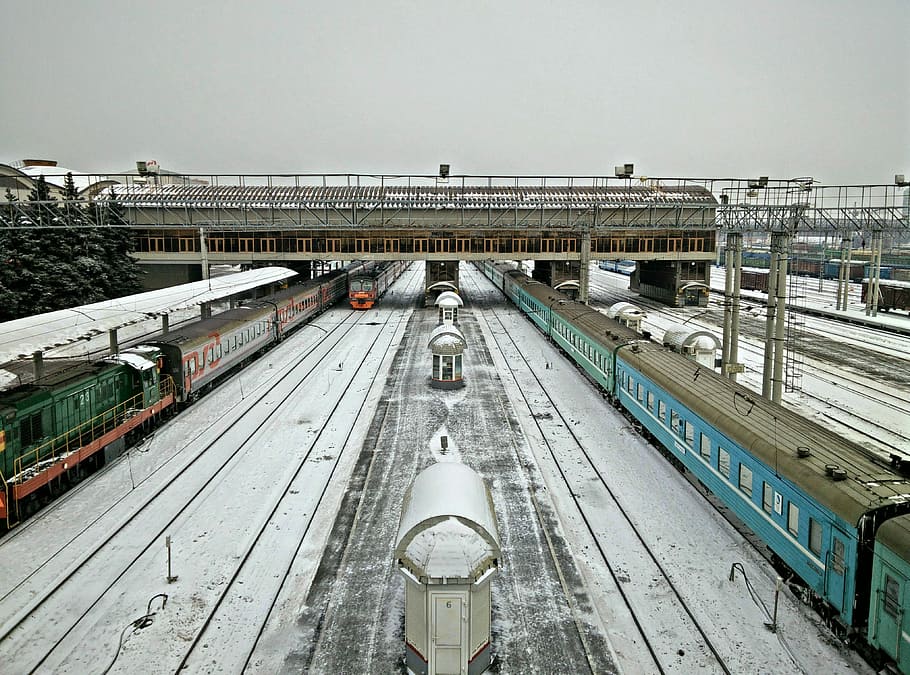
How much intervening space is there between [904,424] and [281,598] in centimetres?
2387

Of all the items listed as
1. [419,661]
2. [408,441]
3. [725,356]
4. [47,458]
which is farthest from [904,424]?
[47,458]

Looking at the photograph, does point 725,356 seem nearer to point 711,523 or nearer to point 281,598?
point 711,523

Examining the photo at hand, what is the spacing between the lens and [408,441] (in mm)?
22000

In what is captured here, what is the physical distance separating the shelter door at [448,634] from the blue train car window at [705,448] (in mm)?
8872

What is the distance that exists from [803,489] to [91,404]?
1946cm

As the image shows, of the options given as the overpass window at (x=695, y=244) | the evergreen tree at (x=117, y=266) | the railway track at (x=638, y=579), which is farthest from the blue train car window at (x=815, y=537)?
the overpass window at (x=695, y=244)

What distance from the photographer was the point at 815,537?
11.1 metres

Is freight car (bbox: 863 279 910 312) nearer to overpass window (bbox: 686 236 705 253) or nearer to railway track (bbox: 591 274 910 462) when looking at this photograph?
railway track (bbox: 591 274 910 462)

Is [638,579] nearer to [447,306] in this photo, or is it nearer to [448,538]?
[448,538]

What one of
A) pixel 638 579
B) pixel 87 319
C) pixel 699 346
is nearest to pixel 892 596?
pixel 638 579

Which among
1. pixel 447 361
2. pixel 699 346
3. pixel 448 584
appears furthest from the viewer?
pixel 447 361

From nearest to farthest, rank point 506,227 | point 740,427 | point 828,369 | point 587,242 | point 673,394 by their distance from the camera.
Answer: point 740,427 < point 673,394 < point 828,369 < point 587,242 < point 506,227

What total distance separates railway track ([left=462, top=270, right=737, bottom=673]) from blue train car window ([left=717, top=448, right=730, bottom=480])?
2516 mm

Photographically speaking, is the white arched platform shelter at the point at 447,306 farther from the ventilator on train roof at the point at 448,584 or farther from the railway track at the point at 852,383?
the ventilator on train roof at the point at 448,584
